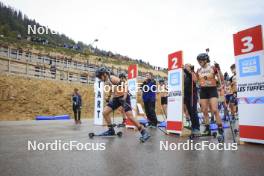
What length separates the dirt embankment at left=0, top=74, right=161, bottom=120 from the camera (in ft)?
86.8

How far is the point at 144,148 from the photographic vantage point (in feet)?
23.2

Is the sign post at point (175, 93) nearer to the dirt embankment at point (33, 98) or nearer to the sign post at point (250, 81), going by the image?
the sign post at point (250, 81)

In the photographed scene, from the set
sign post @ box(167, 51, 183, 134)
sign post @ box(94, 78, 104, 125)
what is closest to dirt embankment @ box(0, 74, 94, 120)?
sign post @ box(94, 78, 104, 125)

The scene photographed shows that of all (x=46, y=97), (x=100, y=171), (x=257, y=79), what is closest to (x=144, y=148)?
(x=100, y=171)

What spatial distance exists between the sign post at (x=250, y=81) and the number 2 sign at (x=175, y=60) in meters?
2.27

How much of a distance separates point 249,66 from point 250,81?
36cm

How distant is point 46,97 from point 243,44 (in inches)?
1000

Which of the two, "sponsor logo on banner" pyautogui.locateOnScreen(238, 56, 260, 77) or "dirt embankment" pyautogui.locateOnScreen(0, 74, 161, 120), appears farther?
"dirt embankment" pyautogui.locateOnScreen(0, 74, 161, 120)

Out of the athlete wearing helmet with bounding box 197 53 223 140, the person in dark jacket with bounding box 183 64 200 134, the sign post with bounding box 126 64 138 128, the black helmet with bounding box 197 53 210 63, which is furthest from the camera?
the sign post with bounding box 126 64 138 128

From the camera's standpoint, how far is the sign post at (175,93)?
9945mm

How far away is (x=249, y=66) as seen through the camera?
764 centimetres

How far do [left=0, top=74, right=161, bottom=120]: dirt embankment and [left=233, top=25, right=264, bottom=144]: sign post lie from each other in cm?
2064

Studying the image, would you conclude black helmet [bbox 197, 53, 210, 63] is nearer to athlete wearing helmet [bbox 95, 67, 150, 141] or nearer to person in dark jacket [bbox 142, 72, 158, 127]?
athlete wearing helmet [bbox 95, 67, 150, 141]

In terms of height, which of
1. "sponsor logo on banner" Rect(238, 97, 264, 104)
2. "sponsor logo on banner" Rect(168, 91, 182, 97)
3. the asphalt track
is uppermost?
"sponsor logo on banner" Rect(168, 91, 182, 97)
